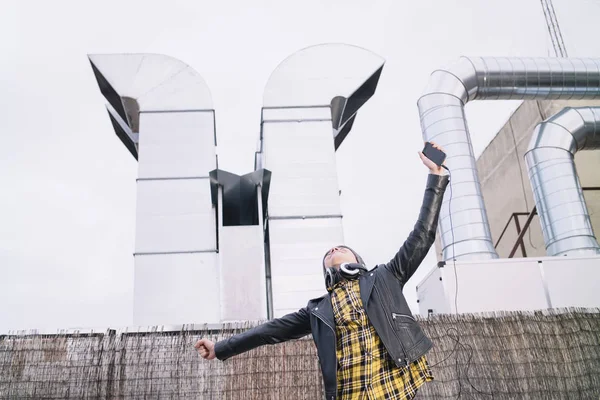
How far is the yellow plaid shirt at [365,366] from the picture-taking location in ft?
6.93

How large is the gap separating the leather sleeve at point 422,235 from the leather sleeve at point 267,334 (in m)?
0.45

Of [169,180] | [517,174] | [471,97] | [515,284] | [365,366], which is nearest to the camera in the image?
[365,366]

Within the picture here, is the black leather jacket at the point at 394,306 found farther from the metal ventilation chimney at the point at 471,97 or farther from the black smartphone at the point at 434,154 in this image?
the metal ventilation chimney at the point at 471,97

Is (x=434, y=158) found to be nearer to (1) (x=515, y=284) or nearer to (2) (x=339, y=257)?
(2) (x=339, y=257)

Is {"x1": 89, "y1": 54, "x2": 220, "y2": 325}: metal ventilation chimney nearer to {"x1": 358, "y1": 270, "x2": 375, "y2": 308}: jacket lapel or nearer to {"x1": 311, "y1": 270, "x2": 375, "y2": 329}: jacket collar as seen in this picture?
{"x1": 311, "y1": 270, "x2": 375, "y2": 329}: jacket collar

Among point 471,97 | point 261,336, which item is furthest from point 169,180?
point 261,336

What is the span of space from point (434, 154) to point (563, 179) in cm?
644

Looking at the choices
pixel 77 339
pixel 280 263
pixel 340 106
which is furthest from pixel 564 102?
pixel 77 339

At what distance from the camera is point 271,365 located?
397 cm

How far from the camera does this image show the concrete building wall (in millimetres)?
11125

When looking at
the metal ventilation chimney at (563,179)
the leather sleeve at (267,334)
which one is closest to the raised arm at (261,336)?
the leather sleeve at (267,334)

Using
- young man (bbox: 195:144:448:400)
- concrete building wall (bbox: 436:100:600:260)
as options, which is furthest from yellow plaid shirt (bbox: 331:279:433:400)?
concrete building wall (bbox: 436:100:600:260)

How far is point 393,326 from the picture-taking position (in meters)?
2.18

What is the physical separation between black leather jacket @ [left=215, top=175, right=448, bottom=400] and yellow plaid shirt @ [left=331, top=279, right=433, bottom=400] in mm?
42
